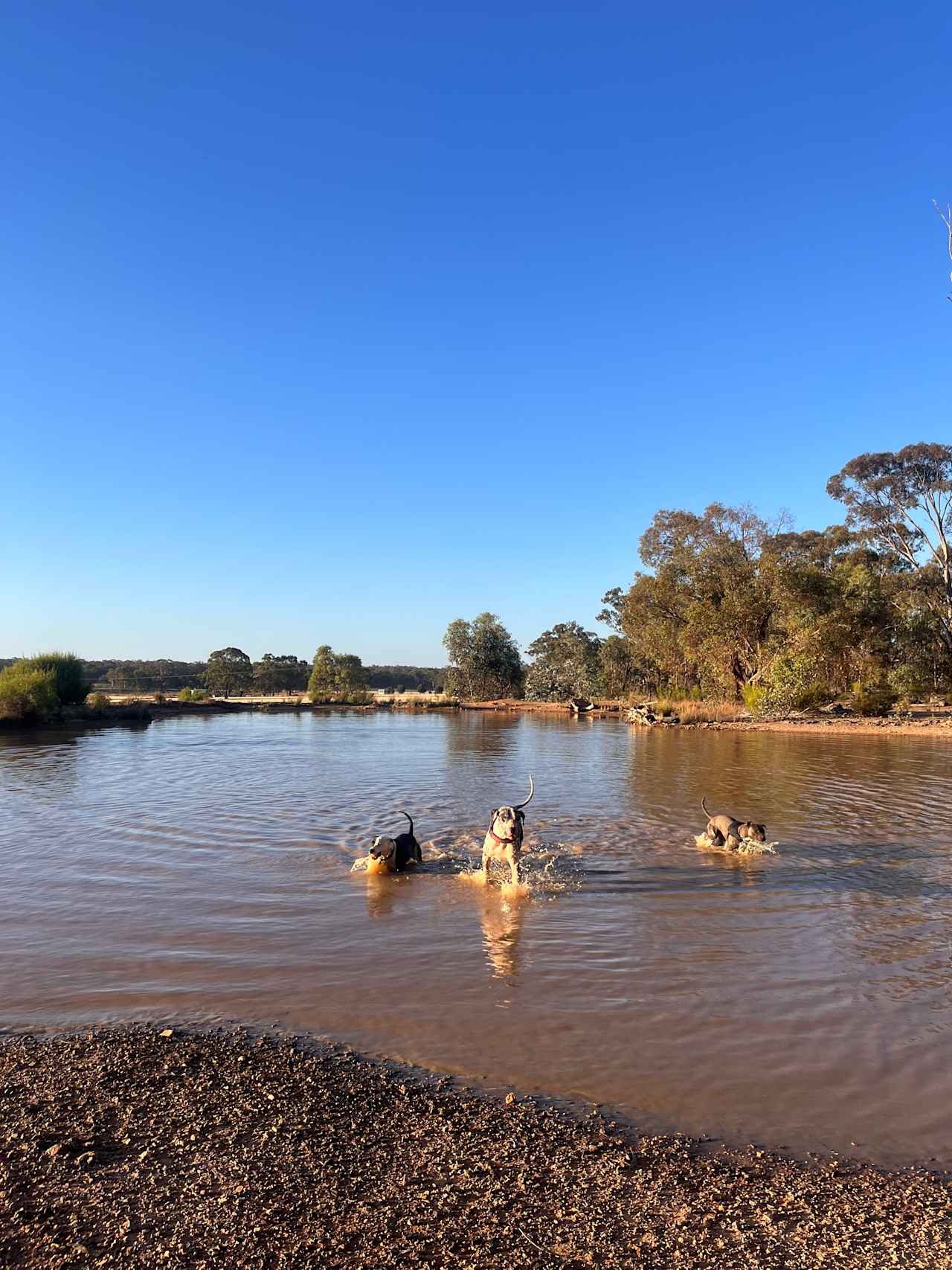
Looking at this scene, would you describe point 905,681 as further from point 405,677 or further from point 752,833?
A: point 405,677

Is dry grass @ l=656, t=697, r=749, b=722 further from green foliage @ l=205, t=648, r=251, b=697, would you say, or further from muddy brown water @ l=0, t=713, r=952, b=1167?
green foliage @ l=205, t=648, r=251, b=697

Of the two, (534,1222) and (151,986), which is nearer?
(534,1222)

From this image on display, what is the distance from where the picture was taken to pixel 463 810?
45.3ft

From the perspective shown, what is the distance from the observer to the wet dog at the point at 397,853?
9289 mm

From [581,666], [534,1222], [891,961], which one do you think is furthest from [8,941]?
[581,666]

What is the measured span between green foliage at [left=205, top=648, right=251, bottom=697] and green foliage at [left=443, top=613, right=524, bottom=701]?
74.6ft

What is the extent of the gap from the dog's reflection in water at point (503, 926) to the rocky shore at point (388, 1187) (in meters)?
1.93

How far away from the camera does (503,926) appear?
7.34m

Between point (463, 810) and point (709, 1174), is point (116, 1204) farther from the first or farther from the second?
point (463, 810)

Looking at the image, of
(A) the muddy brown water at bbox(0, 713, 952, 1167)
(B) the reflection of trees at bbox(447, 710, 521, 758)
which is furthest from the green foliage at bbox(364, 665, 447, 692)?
(A) the muddy brown water at bbox(0, 713, 952, 1167)

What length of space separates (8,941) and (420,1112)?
192 inches

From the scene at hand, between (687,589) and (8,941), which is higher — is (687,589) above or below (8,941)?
above

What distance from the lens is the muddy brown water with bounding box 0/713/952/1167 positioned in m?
4.46

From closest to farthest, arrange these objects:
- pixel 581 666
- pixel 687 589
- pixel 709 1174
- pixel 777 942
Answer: pixel 709 1174, pixel 777 942, pixel 687 589, pixel 581 666
